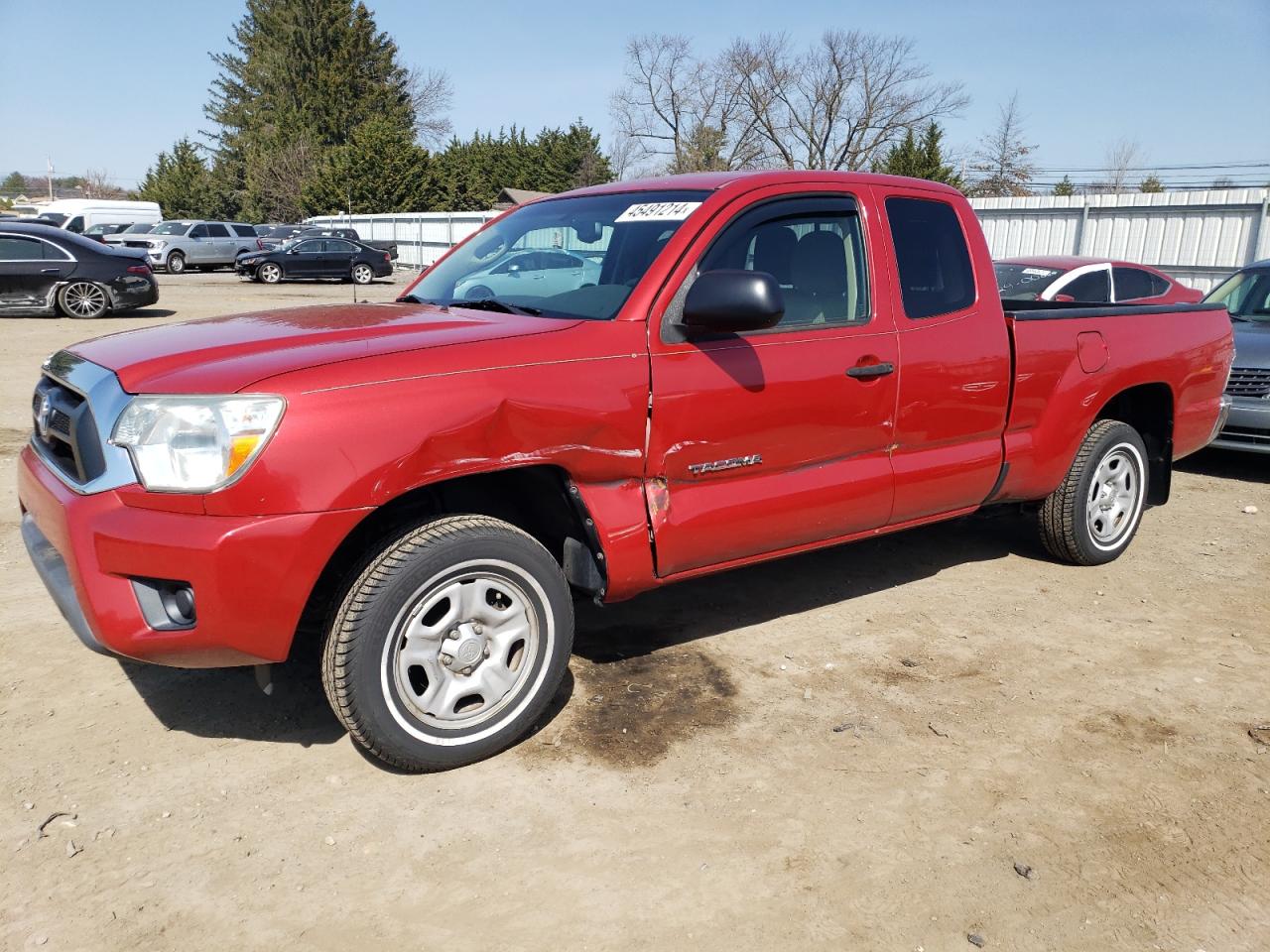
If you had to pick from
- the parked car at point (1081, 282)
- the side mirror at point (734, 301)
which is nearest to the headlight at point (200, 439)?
the side mirror at point (734, 301)

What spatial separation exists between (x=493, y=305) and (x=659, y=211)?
28.4 inches

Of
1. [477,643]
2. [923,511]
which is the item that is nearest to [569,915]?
[477,643]

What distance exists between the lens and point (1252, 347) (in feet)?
25.0

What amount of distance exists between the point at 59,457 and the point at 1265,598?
5277 mm

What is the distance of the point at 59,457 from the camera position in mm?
3213

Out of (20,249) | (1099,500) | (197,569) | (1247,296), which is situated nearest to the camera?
(197,569)

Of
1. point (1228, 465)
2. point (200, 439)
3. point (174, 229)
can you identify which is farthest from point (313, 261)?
point (200, 439)

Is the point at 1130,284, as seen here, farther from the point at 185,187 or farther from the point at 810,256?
the point at 185,187

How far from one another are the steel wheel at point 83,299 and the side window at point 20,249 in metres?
0.66

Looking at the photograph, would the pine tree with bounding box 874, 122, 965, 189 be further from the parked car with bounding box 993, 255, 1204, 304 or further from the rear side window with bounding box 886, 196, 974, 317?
→ the rear side window with bounding box 886, 196, 974, 317

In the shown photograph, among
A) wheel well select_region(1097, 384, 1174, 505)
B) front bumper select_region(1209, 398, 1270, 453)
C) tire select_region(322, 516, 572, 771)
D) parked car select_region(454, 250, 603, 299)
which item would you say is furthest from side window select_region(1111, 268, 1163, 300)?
tire select_region(322, 516, 572, 771)

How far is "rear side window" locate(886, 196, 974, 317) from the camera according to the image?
4.19m

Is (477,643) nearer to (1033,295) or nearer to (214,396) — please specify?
(214,396)

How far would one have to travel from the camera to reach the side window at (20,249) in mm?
15994
